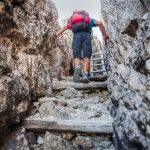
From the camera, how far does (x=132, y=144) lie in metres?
1.89

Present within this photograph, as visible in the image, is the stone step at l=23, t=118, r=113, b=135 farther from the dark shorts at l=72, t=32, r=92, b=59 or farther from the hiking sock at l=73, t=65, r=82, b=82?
the dark shorts at l=72, t=32, r=92, b=59

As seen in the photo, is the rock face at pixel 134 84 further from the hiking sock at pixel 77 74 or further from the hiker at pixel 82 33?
the hiker at pixel 82 33

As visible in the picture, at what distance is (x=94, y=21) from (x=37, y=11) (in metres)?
1.14

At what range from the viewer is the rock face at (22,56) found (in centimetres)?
266

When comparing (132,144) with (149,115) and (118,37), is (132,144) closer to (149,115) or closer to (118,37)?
(149,115)

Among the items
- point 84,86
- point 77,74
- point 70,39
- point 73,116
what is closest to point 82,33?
point 77,74

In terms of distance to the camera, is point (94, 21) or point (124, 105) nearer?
point (124, 105)

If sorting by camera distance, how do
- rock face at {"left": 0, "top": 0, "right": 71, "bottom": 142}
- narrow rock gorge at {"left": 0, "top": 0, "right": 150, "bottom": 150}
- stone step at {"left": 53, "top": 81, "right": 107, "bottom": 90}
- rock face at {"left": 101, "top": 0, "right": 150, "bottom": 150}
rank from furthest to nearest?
stone step at {"left": 53, "top": 81, "right": 107, "bottom": 90} < rock face at {"left": 0, "top": 0, "right": 71, "bottom": 142} < narrow rock gorge at {"left": 0, "top": 0, "right": 150, "bottom": 150} < rock face at {"left": 101, "top": 0, "right": 150, "bottom": 150}

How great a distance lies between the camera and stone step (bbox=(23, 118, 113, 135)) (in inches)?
107

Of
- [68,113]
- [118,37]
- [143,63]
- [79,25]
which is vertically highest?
[79,25]

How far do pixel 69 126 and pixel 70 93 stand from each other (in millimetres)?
1097

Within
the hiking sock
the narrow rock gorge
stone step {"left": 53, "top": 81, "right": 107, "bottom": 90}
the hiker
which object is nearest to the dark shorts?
the hiker

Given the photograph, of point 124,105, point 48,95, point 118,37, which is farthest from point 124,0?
point 48,95

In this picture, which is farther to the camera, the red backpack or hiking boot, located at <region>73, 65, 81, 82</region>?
the red backpack
